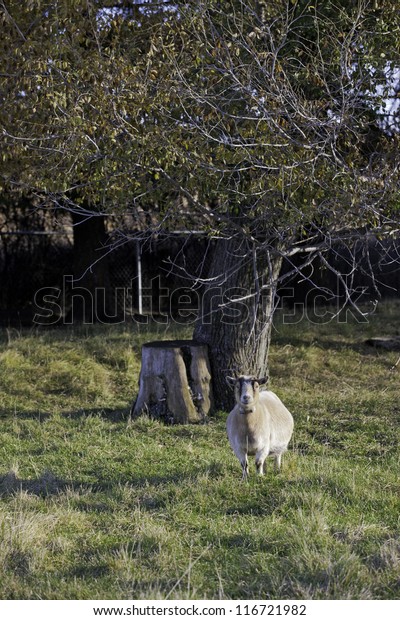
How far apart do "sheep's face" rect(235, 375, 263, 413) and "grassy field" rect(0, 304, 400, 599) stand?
619 mm

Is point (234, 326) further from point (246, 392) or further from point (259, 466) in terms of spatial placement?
point (246, 392)

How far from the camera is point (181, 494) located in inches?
245

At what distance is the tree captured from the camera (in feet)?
23.0

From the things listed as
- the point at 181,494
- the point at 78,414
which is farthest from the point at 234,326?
the point at 181,494

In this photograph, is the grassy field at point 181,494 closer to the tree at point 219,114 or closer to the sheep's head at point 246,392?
the sheep's head at point 246,392

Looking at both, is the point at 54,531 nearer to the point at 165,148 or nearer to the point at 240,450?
the point at 240,450

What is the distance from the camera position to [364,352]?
40.9 feet

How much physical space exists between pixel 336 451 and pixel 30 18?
571 centimetres

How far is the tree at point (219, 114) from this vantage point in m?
7.01

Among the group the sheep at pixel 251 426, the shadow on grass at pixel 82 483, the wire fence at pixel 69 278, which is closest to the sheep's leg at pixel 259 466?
the sheep at pixel 251 426

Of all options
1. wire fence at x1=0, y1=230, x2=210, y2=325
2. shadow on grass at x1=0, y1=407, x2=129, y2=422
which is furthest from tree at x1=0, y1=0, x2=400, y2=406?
wire fence at x1=0, y1=230, x2=210, y2=325

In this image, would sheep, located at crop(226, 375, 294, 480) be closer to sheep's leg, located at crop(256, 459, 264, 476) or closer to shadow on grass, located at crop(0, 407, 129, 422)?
sheep's leg, located at crop(256, 459, 264, 476)

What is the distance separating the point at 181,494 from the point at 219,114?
3478mm
